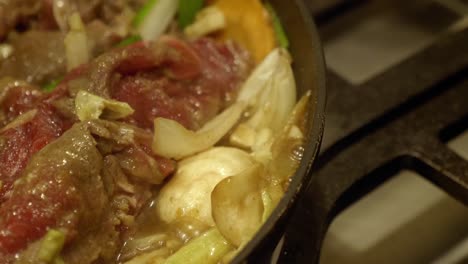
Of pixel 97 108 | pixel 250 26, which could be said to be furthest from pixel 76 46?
pixel 250 26

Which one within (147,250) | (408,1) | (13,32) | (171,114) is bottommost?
(408,1)

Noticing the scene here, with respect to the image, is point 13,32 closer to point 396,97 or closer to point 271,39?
point 271,39

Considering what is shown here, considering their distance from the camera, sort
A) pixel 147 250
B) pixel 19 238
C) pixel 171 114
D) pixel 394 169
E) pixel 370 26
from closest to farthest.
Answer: pixel 19 238, pixel 147 250, pixel 171 114, pixel 394 169, pixel 370 26

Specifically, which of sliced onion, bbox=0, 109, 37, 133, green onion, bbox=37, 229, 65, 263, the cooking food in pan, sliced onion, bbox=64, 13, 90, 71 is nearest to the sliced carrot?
the cooking food in pan

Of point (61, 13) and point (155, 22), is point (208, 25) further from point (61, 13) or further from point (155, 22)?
point (61, 13)

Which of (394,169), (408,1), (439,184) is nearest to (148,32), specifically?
(394,169)

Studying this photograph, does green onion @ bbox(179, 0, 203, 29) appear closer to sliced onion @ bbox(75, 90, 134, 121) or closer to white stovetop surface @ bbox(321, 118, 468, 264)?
sliced onion @ bbox(75, 90, 134, 121)
